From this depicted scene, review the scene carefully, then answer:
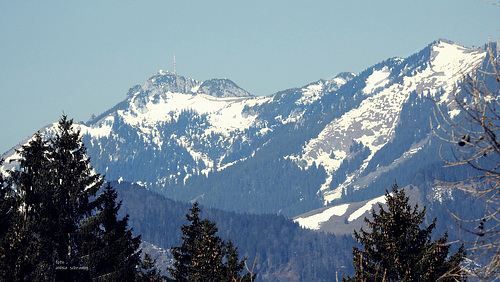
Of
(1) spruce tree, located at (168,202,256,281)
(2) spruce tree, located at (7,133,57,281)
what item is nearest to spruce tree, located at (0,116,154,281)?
(2) spruce tree, located at (7,133,57,281)

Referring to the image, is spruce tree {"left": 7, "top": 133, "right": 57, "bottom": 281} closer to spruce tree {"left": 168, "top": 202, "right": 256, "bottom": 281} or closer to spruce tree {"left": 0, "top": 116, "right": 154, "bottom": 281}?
spruce tree {"left": 0, "top": 116, "right": 154, "bottom": 281}

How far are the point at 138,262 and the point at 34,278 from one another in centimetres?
1784

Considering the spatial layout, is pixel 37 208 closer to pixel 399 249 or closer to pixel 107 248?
pixel 107 248

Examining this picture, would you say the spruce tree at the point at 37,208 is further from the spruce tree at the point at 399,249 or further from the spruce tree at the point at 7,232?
the spruce tree at the point at 399,249

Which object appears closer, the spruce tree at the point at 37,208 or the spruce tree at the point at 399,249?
the spruce tree at the point at 37,208

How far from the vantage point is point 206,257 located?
144ft

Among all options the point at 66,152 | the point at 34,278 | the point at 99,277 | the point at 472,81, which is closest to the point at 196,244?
the point at 99,277

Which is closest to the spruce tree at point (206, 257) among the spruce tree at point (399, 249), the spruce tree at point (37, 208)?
the spruce tree at point (399, 249)

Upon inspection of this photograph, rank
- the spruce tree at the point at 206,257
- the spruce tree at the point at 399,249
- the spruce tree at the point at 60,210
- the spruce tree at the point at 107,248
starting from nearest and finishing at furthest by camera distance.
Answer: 1. the spruce tree at the point at 399,249
2. the spruce tree at the point at 206,257
3. the spruce tree at the point at 60,210
4. the spruce tree at the point at 107,248

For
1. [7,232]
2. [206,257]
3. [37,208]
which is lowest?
[206,257]

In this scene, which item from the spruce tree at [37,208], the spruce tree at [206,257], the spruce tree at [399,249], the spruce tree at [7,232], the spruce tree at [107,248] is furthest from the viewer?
the spruce tree at [107,248]

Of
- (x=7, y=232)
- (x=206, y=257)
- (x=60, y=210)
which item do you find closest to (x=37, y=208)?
(x=60, y=210)

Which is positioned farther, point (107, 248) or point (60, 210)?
point (107, 248)

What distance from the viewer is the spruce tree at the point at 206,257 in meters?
41.4
